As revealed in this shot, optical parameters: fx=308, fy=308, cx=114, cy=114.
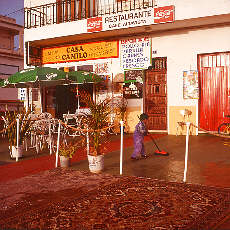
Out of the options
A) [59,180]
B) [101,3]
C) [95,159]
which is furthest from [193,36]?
[59,180]

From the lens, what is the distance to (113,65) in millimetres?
13320

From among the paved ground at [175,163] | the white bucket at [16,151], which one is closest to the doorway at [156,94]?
the paved ground at [175,163]

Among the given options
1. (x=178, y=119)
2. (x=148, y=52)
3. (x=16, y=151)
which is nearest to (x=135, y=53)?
(x=148, y=52)

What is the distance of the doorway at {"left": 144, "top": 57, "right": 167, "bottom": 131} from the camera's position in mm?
12422

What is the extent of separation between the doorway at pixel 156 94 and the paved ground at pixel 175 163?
3222mm

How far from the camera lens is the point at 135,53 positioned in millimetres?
12781

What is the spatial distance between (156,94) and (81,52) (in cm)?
416

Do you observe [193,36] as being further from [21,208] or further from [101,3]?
[21,208]

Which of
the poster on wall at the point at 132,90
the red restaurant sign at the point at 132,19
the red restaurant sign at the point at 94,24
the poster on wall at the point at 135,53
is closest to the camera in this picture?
the red restaurant sign at the point at 132,19

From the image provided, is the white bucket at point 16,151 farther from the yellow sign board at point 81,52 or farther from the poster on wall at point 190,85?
the yellow sign board at point 81,52

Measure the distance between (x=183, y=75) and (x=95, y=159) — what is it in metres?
7.19

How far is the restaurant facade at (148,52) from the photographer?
36.8 ft

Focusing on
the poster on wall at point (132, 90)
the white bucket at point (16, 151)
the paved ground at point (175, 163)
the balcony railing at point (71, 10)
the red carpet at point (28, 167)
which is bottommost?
the red carpet at point (28, 167)

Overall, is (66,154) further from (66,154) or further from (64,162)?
(64,162)
